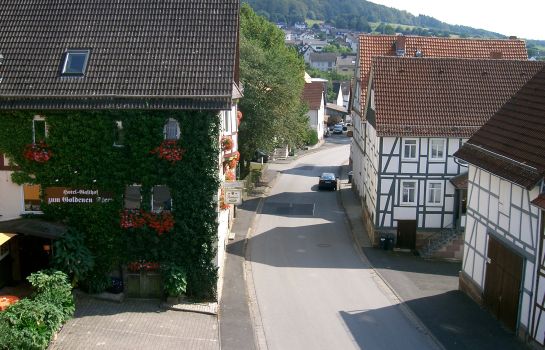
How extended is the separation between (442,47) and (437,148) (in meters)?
15.7

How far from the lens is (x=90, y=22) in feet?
84.1

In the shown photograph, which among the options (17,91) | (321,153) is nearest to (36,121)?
(17,91)

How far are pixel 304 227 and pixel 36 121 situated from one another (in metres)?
19.1

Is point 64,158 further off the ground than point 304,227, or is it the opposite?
point 64,158

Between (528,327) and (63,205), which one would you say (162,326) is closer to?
(63,205)

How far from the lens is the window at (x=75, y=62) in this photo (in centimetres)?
2422

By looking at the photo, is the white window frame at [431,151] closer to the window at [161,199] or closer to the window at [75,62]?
the window at [161,199]

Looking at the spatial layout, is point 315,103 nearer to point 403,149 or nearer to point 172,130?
point 403,149

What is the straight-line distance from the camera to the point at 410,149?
34.9 m

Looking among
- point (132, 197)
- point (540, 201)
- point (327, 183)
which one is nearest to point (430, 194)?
point (540, 201)

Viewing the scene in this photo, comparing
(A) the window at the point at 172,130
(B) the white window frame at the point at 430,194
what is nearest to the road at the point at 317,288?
(B) the white window frame at the point at 430,194

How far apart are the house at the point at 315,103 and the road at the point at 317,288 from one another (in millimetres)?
36933

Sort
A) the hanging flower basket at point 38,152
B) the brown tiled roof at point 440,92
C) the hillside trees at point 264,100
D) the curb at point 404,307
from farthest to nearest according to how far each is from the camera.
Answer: the hillside trees at point 264,100 < the brown tiled roof at point 440,92 < the hanging flower basket at point 38,152 < the curb at point 404,307

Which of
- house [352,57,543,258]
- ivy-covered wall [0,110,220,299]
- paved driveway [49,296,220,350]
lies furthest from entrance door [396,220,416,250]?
paved driveway [49,296,220,350]
